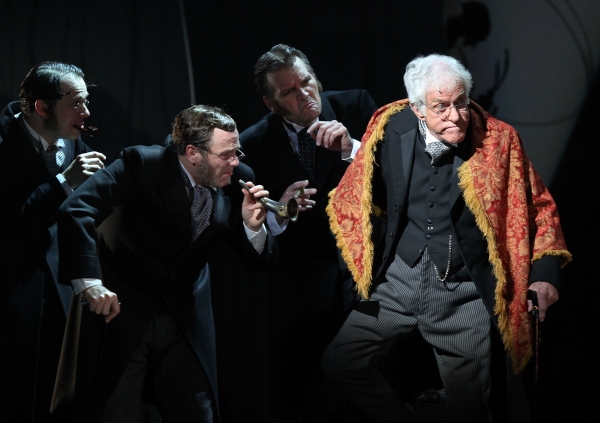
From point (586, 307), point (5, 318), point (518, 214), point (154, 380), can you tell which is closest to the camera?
point (518, 214)

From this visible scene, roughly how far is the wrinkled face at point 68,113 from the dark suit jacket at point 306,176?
0.75 m

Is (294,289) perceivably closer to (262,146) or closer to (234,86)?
(262,146)

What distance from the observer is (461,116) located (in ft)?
10.6

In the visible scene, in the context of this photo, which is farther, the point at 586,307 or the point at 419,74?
the point at 586,307

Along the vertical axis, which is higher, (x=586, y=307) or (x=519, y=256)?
(x=519, y=256)

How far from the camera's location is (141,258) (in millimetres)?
3434

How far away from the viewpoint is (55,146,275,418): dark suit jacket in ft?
11.0

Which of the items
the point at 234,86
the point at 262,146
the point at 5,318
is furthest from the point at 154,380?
the point at 234,86

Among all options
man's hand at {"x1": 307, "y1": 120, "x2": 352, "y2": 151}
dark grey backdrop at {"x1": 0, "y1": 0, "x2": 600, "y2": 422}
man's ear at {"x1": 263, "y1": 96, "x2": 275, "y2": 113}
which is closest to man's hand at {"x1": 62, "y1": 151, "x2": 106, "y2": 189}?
dark grey backdrop at {"x1": 0, "y1": 0, "x2": 600, "y2": 422}

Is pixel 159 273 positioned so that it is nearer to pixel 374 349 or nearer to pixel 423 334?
pixel 374 349

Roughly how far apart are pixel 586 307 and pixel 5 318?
8.83 ft

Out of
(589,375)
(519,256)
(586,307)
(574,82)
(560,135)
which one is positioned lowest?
(589,375)

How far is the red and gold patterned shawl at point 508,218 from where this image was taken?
3209mm

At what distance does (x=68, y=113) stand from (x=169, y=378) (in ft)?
4.28
